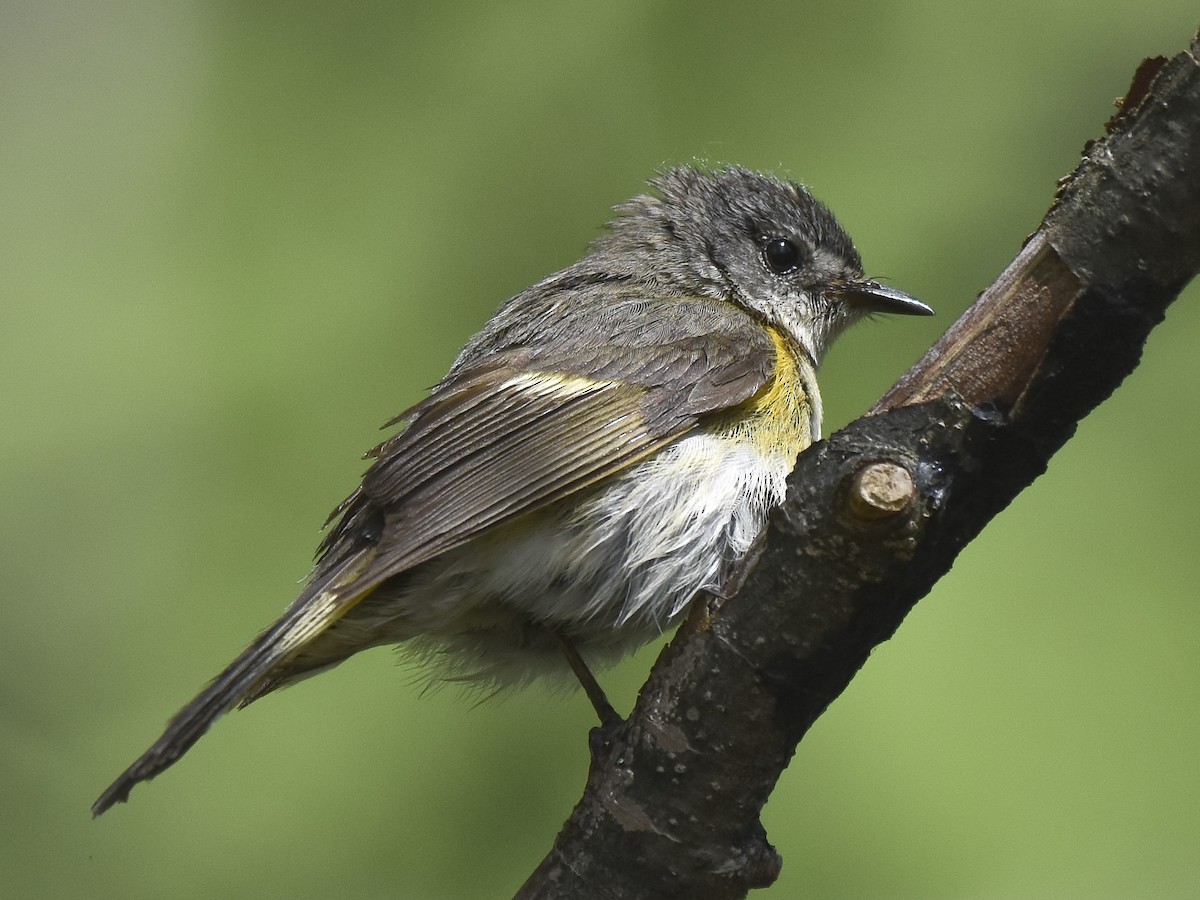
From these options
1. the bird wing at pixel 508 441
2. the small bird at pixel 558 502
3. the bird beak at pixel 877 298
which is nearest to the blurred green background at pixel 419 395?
the bird beak at pixel 877 298

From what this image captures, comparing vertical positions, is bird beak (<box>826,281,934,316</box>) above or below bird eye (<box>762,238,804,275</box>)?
below

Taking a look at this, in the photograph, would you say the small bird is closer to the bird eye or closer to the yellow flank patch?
the yellow flank patch

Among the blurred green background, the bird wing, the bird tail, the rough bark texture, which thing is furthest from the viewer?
the blurred green background

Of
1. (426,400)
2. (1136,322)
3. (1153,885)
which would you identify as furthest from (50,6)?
(1153,885)

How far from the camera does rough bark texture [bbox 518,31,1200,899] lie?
76.5 inches

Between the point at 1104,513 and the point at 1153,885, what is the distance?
1.04 metres

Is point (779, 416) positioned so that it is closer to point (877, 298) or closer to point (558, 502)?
point (558, 502)

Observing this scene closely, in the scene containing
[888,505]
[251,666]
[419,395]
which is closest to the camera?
[888,505]

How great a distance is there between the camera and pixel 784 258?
3.76 metres

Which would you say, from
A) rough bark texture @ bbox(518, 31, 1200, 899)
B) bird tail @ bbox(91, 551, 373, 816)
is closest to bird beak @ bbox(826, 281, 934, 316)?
rough bark texture @ bbox(518, 31, 1200, 899)

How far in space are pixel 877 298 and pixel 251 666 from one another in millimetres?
2063

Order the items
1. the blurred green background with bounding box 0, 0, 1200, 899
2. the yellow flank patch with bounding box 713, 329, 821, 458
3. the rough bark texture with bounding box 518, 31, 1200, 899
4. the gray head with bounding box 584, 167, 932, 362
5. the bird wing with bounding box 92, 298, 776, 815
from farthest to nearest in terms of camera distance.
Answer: the gray head with bounding box 584, 167, 932, 362 → the blurred green background with bounding box 0, 0, 1200, 899 → the yellow flank patch with bounding box 713, 329, 821, 458 → the bird wing with bounding box 92, 298, 776, 815 → the rough bark texture with bounding box 518, 31, 1200, 899

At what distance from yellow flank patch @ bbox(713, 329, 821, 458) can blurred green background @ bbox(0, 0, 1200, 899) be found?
85 cm

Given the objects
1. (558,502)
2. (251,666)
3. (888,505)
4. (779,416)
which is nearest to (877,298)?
(779,416)
